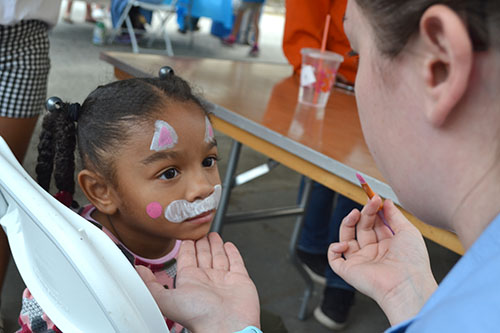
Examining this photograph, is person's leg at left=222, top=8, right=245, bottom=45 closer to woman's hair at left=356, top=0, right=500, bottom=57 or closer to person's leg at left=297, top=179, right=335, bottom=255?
person's leg at left=297, top=179, right=335, bottom=255

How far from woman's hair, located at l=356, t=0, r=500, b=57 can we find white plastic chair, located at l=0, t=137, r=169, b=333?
0.37 meters

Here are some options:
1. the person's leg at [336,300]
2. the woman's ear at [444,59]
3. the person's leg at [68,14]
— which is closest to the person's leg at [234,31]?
the person's leg at [68,14]

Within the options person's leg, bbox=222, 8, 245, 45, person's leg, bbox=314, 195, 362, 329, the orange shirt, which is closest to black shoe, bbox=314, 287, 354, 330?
person's leg, bbox=314, 195, 362, 329

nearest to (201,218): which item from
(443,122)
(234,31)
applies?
(443,122)

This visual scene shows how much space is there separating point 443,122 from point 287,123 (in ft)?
2.97

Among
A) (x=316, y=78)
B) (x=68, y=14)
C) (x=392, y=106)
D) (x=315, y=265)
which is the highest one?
(x=392, y=106)

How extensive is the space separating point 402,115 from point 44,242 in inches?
17.2

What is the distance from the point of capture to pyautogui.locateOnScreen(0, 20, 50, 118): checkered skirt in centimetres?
132

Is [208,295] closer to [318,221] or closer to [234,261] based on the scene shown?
[234,261]

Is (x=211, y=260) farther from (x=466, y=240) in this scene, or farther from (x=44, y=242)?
(x=466, y=240)

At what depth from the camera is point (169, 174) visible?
1056 millimetres

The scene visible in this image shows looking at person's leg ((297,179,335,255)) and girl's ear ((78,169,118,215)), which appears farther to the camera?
person's leg ((297,179,335,255))

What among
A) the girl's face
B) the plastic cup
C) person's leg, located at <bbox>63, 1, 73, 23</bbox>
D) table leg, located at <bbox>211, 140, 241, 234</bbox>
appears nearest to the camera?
the girl's face

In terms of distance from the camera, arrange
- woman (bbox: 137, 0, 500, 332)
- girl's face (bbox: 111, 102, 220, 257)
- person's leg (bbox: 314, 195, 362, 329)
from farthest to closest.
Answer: person's leg (bbox: 314, 195, 362, 329)
girl's face (bbox: 111, 102, 220, 257)
woman (bbox: 137, 0, 500, 332)
